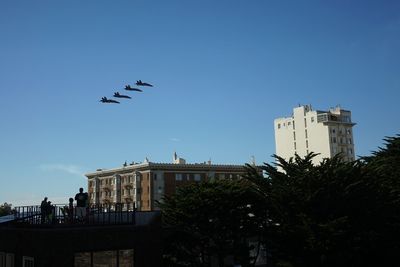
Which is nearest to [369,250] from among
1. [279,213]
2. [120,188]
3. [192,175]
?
[279,213]

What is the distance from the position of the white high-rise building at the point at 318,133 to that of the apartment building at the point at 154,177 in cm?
3097

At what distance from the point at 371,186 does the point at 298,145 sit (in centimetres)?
11519

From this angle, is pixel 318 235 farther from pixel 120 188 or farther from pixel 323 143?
pixel 323 143

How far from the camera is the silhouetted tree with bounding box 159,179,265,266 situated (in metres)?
30.7

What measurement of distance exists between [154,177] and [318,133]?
5271 cm

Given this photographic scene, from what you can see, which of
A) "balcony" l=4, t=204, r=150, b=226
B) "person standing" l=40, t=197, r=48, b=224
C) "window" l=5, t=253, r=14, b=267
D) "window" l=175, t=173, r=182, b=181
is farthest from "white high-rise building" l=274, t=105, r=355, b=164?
"window" l=5, t=253, r=14, b=267

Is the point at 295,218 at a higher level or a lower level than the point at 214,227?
higher

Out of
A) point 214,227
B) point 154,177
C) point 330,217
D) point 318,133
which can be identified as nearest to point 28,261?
point 214,227

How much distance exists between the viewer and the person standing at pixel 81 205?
70.9 feet

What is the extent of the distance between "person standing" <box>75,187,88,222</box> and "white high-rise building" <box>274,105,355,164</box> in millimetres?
115690

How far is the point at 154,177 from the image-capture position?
113 m

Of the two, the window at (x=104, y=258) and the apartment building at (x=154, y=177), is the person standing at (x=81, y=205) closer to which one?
the window at (x=104, y=258)

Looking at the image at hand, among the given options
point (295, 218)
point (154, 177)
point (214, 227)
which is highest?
point (154, 177)

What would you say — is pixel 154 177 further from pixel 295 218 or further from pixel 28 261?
pixel 28 261
